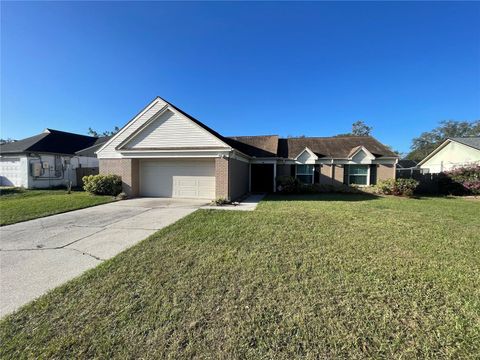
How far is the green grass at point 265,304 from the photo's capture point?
223cm

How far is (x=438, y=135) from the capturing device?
49.6 metres

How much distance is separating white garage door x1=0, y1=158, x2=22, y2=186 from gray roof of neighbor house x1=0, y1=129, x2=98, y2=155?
2.47 ft

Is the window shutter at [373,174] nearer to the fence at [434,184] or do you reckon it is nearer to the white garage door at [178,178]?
the fence at [434,184]

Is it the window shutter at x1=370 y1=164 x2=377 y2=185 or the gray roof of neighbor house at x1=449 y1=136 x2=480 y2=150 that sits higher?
the gray roof of neighbor house at x1=449 y1=136 x2=480 y2=150

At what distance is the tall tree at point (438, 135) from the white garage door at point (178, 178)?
53.7 metres

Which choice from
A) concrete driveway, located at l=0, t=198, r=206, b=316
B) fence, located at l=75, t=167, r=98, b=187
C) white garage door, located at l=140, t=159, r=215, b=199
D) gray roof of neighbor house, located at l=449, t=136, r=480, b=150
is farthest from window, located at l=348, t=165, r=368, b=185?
fence, located at l=75, t=167, r=98, b=187

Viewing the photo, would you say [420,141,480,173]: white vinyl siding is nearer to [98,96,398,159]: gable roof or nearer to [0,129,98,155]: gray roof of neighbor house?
[98,96,398,159]: gable roof

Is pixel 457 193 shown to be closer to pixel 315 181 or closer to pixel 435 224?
pixel 315 181

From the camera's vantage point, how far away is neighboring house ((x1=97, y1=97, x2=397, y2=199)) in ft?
37.4

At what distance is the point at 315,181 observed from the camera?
16375 millimetres

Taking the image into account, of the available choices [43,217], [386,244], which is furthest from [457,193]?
[43,217]

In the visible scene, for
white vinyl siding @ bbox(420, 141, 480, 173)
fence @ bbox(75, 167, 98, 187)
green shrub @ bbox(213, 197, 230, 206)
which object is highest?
white vinyl siding @ bbox(420, 141, 480, 173)

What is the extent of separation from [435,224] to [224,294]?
758 cm

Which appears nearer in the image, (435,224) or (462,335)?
(462,335)
